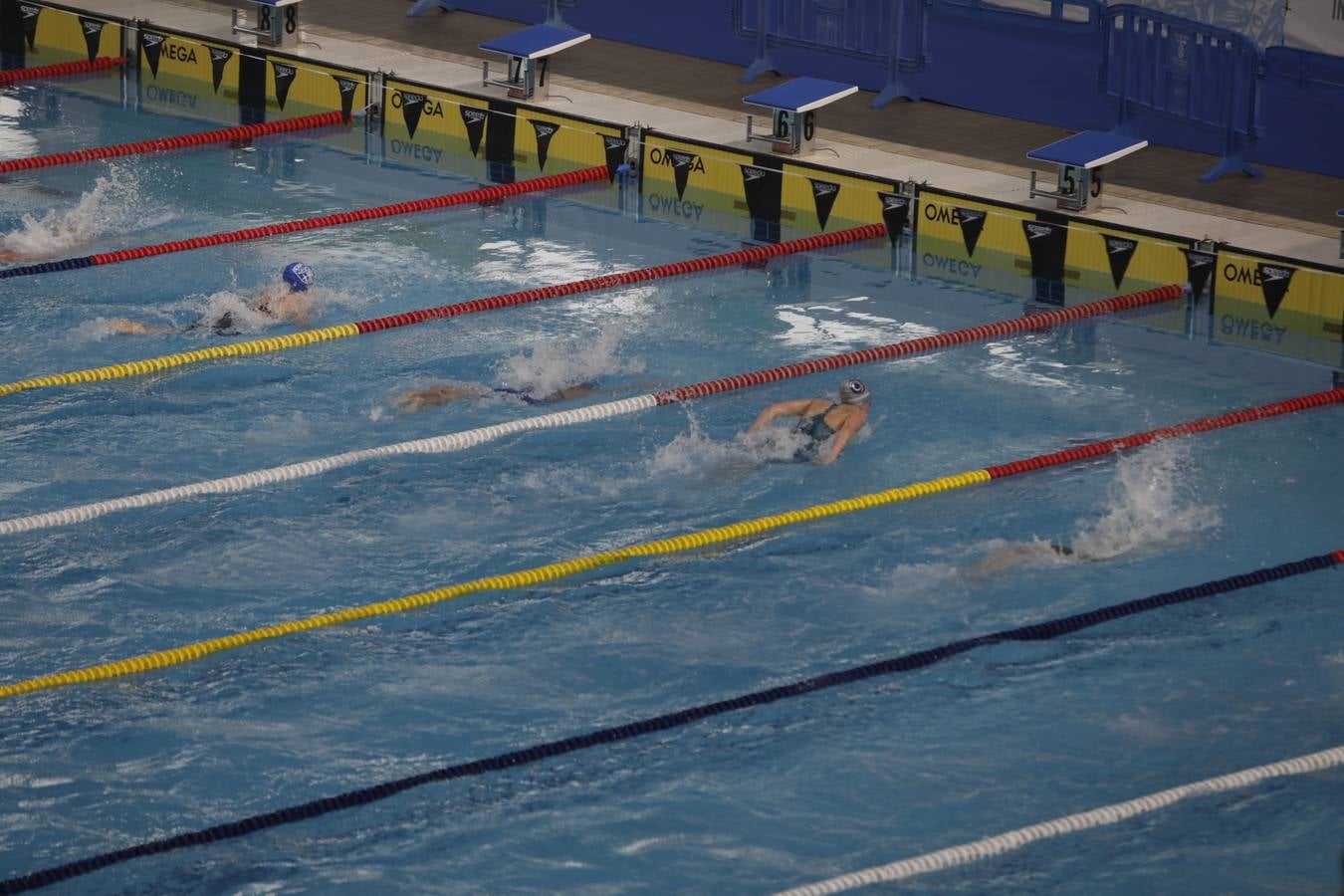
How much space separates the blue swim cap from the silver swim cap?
280 cm

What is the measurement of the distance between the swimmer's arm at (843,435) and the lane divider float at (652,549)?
352 millimetres

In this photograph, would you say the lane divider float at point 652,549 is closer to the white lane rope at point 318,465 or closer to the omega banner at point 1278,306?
the omega banner at point 1278,306

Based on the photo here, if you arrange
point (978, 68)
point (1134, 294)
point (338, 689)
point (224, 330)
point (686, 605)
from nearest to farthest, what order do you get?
point (338, 689) → point (686, 605) → point (224, 330) → point (1134, 294) → point (978, 68)

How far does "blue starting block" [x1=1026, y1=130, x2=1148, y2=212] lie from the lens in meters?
11.1

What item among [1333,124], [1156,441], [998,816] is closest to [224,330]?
[1156,441]

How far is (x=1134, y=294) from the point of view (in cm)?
1065

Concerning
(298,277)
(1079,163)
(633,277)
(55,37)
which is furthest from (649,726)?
(55,37)

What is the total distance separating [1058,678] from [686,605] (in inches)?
51.8

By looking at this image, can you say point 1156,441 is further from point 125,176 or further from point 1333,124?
point 125,176

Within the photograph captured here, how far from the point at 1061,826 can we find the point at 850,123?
7732mm

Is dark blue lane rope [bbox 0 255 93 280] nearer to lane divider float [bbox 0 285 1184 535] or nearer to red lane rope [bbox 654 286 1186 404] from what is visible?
lane divider float [bbox 0 285 1184 535]

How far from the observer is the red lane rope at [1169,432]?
8.50 meters

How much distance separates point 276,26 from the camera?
14.1m

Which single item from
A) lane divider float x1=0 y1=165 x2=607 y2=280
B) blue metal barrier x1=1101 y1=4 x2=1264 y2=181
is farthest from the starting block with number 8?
blue metal barrier x1=1101 y1=4 x2=1264 y2=181
